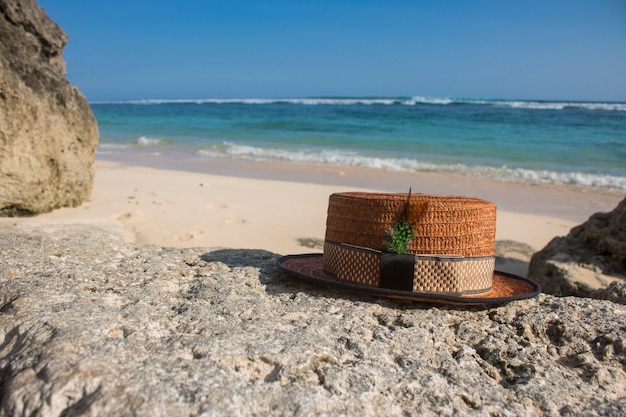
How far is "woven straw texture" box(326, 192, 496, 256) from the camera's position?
170cm

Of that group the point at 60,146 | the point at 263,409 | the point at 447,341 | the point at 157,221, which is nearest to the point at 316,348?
the point at 263,409

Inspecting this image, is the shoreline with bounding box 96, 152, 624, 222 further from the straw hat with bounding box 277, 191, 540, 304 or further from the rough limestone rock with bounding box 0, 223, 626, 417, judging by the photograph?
the rough limestone rock with bounding box 0, 223, 626, 417

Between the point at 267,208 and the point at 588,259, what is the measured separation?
10.2ft

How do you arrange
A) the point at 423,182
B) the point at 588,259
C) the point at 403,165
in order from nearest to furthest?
the point at 588,259 → the point at 423,182 → the point at 403,165

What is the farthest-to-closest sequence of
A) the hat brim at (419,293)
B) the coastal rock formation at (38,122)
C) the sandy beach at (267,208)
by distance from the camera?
the sandy beach at (267,208) → the coastal rock formation at (38,122) → the hat brim at (419,293)

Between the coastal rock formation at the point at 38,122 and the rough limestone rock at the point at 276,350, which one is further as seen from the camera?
the coastal rock formation at the point at 38,122

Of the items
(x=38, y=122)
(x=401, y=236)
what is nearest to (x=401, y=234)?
(x=401, y=236)

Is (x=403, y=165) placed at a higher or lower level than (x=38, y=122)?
lower

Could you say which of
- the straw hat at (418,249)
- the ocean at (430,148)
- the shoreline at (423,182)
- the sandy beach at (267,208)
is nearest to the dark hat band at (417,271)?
the straw hat at (418,249)

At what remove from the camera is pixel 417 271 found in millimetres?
1692

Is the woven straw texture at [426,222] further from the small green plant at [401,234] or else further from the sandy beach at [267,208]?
the sandy beach at [267,208]

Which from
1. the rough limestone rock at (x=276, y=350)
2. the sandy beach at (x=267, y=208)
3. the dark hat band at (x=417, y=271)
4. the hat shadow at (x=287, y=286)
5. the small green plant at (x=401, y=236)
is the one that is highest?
the small green plant at (x=401, y=236)

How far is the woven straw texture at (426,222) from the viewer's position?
1.70 m

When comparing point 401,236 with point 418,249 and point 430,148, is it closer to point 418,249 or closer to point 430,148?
point 418,249
